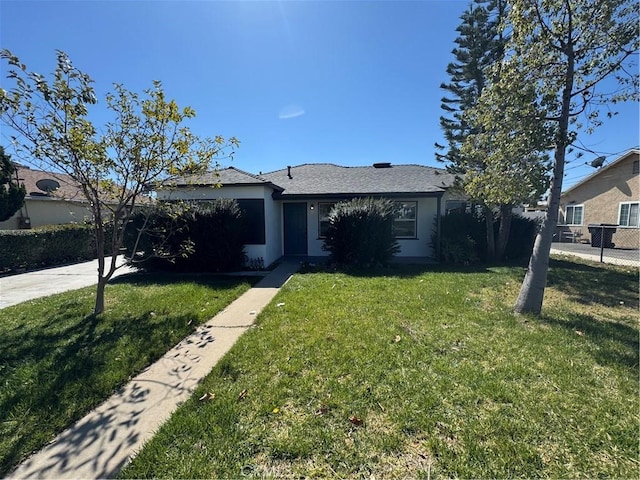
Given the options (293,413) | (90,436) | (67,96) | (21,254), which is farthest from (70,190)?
(293,413)

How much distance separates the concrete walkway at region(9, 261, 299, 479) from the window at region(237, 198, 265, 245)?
18.0ft

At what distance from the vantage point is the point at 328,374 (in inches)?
124

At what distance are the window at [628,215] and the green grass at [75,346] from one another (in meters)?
21.1

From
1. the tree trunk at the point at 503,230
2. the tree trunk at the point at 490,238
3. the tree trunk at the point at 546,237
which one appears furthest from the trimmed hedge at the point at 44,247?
the tree trunk at the point at 503,230

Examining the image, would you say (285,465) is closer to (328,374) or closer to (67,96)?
(328,374)

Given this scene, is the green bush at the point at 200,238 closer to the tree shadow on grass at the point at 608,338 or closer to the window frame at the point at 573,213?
the tree shadow on grass at the point at 608,338

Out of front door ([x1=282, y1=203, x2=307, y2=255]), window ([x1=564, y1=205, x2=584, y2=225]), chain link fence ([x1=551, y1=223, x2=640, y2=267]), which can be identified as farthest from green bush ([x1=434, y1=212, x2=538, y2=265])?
window ([x1=564, y1=205, x2=584, y2=225])

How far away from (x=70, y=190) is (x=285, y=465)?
20.2 meters

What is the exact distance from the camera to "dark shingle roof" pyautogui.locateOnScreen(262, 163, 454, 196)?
1147 centimetres

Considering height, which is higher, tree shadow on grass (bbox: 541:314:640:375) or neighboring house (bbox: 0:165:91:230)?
neighboring house (bbox: 0:165:91:230)

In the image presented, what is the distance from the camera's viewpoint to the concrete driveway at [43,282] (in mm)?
6776

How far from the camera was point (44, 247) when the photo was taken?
10734 mm

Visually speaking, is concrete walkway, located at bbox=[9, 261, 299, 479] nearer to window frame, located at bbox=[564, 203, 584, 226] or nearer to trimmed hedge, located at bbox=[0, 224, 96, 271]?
trimmed hedge, located at bbox=[0, 224, 96, 271]

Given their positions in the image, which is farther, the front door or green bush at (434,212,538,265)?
the front door
